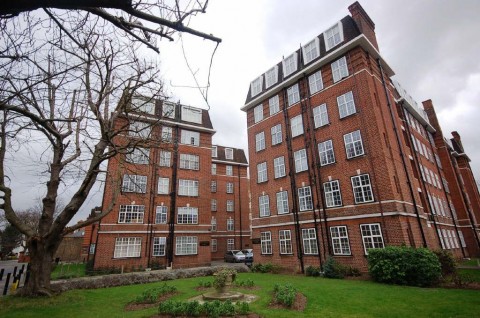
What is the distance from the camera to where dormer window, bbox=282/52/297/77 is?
25625mm

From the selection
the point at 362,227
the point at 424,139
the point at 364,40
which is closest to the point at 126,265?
the point at 362,227

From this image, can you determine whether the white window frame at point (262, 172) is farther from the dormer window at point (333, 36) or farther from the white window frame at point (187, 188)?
the dormer window at point (333, 36)

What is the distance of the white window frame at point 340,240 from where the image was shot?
60.1 feet

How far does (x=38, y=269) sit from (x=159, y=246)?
16179mm

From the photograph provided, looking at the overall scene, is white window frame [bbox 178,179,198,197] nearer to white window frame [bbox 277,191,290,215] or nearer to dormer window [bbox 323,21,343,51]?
white window frame [bbox 277,191,290,215]

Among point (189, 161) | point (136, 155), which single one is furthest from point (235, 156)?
point (136, 155)

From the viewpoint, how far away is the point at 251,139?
28969 millimetres

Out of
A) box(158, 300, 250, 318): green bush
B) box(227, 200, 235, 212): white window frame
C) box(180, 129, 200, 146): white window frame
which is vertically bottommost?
box(158, 300, 250, 318): green bush

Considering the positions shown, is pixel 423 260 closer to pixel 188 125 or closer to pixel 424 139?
pixel 424 139

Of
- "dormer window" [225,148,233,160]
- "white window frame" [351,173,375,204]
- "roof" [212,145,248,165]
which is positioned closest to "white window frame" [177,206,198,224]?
"roof" [212,145,248,165]

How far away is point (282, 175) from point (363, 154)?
309 inches

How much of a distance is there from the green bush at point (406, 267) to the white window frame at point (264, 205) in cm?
1170

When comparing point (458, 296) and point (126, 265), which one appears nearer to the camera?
point (458, 296)

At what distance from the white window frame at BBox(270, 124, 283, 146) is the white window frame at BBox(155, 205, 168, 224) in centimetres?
1412
